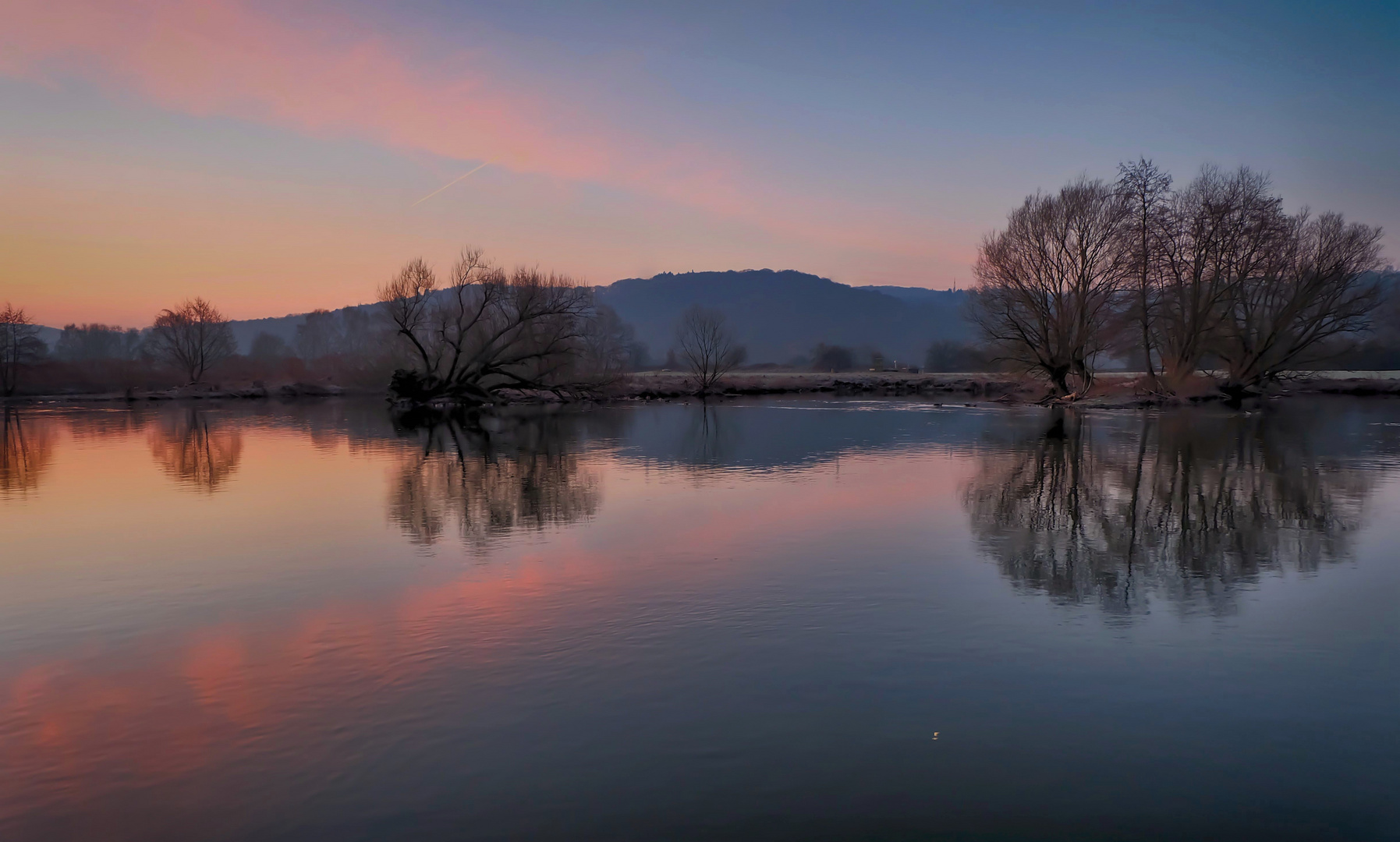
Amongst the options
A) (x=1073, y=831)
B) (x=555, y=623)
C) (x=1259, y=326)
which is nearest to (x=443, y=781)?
(x=555, y=623)

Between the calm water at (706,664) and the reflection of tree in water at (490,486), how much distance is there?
17 centimetres

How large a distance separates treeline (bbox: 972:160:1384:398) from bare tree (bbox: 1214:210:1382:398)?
0.10 meters

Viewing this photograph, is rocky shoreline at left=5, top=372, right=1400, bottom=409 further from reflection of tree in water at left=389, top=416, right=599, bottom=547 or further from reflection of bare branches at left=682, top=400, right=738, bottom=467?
reflection of tree in water at left=389, top=416, right=599, bottom=547

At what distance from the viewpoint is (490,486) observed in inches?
632

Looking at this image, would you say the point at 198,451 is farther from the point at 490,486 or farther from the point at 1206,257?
the point at 1206,257

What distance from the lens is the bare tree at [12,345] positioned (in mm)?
68625

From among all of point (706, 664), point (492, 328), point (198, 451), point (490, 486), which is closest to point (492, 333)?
point (492, 328)

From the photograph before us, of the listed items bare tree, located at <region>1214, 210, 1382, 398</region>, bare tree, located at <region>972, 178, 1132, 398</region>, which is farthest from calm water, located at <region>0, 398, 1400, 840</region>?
bare tree, located at <region>1214, 210, 1382, 398</region>

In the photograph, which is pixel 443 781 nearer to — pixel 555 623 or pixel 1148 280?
pixel 555 623

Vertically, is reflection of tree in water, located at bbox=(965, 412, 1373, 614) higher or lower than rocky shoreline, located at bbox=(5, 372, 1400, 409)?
A: lower

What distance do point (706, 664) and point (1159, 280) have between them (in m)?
46.6

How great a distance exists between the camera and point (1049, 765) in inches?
187

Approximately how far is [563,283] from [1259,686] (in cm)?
4776

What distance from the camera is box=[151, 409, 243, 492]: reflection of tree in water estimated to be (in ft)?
59.5
